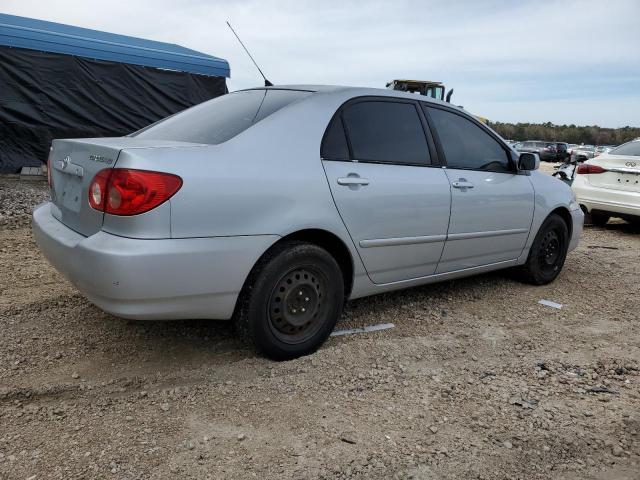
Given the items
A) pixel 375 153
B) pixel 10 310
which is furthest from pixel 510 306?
pixel 10 310

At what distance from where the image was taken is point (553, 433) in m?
2.48

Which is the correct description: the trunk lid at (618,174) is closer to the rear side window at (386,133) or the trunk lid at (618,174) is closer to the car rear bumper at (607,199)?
the car rear bumper at (607,199)

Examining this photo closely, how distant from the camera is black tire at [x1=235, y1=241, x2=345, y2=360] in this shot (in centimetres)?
281

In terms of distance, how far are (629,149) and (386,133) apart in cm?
620

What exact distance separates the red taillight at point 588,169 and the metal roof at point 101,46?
24.8 ft

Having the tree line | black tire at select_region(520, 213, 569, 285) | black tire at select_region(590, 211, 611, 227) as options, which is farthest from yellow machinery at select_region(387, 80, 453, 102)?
the tree line

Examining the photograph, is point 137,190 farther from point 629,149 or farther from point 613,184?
point 629,149

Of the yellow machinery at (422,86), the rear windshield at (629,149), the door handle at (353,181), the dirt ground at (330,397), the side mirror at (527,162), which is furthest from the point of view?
the yellow machinery at (422,86)

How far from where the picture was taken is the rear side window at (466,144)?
389 cm

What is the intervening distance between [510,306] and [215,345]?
2.42 m

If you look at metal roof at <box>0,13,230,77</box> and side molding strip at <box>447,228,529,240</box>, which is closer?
side molding strip at <box>447,228,529,240</box>

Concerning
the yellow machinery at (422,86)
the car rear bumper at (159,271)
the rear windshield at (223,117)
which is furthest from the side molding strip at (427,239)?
the yellow machinery at (422,86)

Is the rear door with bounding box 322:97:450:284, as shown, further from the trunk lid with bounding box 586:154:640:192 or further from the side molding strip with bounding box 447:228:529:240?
the trunk lid with bounding box 586:154:640:192

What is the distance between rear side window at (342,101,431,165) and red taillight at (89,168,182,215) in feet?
4.07
